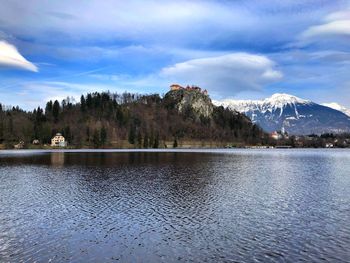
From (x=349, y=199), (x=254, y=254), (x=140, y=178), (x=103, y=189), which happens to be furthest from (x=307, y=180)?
(x=254, y=254)

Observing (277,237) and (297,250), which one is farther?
(277,237)

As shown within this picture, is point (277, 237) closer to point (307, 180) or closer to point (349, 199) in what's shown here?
point (349, 199)

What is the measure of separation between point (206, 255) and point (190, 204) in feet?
57.0

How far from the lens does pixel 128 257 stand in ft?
72.0

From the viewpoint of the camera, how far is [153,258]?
21781mm

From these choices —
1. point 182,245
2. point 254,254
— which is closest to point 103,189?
point 182,245

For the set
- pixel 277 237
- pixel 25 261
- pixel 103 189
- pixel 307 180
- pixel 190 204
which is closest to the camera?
pixel 25 261

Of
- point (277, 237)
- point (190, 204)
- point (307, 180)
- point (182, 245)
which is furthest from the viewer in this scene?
point (307, 180)

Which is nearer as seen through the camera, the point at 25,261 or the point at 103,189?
the point at 25,261

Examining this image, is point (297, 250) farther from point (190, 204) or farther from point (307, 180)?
point (307, 180)

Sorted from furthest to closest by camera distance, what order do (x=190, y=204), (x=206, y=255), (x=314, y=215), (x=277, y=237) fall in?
(x=190, y=204), (x=314, y=215), (x=277, y=237), (x=206, y=255)

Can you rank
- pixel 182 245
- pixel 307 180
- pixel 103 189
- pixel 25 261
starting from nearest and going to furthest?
1. pixel 25 261
2. pixel 182 245
3. pixel 103 189
4. pixel 307 180

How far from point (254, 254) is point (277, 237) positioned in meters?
4.61

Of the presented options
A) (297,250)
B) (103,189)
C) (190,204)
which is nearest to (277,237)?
(297,250)
